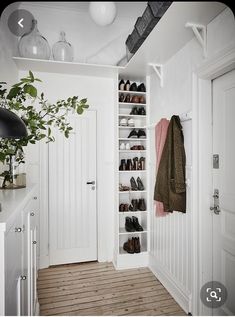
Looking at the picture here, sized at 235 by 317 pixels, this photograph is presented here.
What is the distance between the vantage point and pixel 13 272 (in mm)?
917

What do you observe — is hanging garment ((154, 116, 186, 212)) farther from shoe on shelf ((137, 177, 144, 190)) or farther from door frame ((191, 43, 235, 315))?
shoe on shelf ((137, 177, 144, 190))

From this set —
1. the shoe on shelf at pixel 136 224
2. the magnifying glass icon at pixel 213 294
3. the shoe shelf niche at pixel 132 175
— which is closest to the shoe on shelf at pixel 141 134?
the shoe shelf niche at pixel 132 175

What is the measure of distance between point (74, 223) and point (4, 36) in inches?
85.0

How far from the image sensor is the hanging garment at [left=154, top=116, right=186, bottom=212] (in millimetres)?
1938

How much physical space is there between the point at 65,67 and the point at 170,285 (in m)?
2.54

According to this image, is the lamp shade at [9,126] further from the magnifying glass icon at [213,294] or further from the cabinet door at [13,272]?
the magnifying glass icon at [213,294]

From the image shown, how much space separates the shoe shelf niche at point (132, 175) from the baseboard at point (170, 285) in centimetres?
19

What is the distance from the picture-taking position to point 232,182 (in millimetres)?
1591

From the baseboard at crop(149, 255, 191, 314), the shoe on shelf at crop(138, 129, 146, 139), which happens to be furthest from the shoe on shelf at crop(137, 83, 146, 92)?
the baseboard at crop(149, 255, 191, 314)

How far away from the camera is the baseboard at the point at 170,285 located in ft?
6.30

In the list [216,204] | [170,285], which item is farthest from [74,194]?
[216,204]

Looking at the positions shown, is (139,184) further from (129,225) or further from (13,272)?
(13,272)

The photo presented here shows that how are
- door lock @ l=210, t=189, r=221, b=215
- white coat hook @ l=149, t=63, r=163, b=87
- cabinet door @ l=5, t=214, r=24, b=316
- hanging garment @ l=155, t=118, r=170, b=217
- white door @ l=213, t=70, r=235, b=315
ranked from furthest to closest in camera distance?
white coat hook @ l=149, t=63, r=163, b=87 → hanging garment @ l=155, t=118, r=170, b=217 → door lock @ l=210, t=189, r=221, b=215 → white door @ l=213, t=70, r=235, b=315 → cabinet door @ l=5, t=214, r=24, b=316

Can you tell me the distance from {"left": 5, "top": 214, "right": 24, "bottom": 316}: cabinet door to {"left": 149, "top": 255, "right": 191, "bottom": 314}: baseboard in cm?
145
